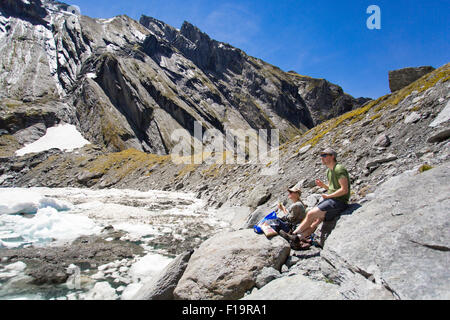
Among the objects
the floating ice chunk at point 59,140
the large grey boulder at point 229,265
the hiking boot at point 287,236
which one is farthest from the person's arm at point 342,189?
the floating ice chunk at point 59,140

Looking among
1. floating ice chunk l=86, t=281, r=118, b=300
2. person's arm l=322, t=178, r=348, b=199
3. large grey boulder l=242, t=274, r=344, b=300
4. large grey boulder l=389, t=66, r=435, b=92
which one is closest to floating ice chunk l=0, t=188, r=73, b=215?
floating ice chunk l=86, t=281, r=118, b=300

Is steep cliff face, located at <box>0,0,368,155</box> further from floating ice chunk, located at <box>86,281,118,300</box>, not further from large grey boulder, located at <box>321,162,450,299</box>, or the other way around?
large grey boulder, located at <box>321,162,450,299</box>

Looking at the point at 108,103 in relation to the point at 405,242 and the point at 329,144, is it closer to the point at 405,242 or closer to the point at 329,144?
the point at 329,144

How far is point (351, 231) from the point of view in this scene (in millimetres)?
5949

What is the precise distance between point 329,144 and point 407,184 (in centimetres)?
1233

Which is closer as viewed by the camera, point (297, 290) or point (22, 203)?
point (297, 290)

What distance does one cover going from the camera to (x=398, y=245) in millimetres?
4723

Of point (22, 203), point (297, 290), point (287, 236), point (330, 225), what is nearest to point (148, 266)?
point (287, 236)

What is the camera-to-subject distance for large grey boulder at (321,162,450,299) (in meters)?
4.00

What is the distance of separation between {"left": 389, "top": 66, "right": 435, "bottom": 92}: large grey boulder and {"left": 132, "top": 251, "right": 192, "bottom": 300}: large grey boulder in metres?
23.7

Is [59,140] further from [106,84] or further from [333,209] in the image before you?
[333,209]

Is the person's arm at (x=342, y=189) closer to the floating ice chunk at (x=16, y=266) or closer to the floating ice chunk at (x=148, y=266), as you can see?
the floating ice chunk at (x=148, y=266)

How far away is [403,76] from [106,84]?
120 m
